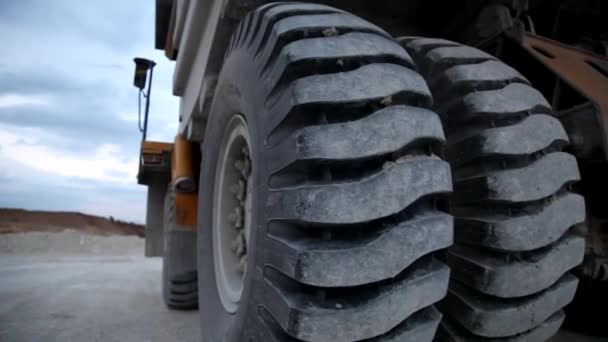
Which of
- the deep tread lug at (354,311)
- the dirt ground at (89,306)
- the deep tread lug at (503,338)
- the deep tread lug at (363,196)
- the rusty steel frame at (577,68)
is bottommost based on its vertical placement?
the dirt ground at (89,306)

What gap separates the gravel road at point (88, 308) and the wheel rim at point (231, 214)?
890 millimetres

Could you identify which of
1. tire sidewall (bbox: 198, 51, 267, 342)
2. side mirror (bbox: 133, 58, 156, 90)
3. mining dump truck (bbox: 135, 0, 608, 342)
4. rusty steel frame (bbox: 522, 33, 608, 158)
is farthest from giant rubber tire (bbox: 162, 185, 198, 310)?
rusty steel frame (bbox: 522, 33, 608, 158)

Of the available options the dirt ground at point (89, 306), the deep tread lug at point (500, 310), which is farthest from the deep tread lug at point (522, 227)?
the dirt ground at point (89, 306)

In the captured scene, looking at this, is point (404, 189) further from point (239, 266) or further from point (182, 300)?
point (182, 300)

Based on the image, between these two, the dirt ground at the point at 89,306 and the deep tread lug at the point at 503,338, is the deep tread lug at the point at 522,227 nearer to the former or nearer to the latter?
the deep tread lug at the point at 503,338

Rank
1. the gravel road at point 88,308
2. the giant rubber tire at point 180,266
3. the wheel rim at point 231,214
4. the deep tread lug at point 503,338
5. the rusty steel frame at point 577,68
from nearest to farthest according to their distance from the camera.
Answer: the deep tread lug at point 503,338, the rusty steel frame at point 577,68, the wheel rim at point 231,214, the gravel road at point 88,308, the giant rubber tire at point 180,266

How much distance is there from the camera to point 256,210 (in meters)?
1.28

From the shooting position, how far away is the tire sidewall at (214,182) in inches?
50.4

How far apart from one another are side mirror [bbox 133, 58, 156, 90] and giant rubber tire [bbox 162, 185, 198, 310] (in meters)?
1.97

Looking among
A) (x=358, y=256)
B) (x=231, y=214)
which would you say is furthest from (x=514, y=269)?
(x=231, y=214)

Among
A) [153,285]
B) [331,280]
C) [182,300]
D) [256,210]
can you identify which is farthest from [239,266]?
[153,285]

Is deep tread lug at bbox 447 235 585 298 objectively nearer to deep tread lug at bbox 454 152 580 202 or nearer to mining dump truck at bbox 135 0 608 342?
mining dump truck at bbox 135 0 608 342

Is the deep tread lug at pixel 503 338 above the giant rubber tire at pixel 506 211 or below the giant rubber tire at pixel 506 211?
below

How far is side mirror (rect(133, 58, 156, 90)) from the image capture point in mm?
4957
